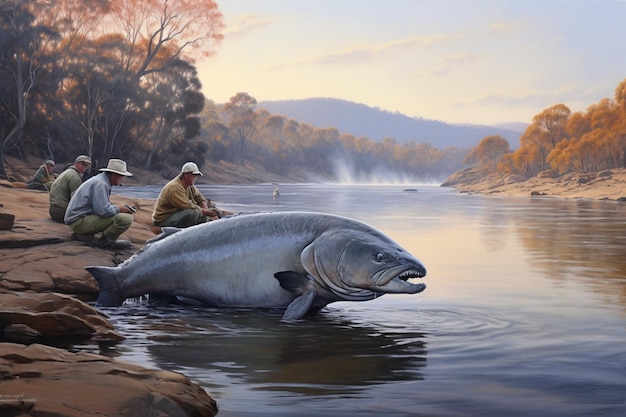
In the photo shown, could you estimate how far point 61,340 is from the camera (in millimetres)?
6953

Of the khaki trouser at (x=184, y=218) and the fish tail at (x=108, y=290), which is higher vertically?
the khaki trouser at (x=184, y=218)

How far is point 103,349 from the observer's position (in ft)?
21.9

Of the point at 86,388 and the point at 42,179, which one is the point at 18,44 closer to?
the point at 42,179

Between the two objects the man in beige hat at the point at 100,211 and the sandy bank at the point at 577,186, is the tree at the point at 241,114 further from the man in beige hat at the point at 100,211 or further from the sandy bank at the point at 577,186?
the man in beige hat at the point at 100,211

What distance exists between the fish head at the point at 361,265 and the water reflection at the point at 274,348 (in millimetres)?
376

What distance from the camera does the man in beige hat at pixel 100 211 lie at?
1076cm

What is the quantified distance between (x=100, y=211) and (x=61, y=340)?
4.23m

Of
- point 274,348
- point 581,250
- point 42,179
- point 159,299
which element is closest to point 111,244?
point 159,299

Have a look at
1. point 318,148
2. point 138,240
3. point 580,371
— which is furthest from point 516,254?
point 318,148

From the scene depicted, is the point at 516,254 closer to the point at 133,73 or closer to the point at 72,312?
the point at 72,312

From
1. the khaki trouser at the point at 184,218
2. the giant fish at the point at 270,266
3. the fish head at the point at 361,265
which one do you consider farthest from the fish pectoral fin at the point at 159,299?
the khaki trouser at the point at 184,218

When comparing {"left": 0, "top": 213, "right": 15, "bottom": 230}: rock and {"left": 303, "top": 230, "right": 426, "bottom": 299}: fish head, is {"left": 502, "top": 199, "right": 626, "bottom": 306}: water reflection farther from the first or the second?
{"left": 0, "top": 213, "right": 15, "bottom": 230}: rock

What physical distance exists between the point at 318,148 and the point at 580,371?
17062 cm

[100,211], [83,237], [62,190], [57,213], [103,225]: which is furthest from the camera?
[57,213]
